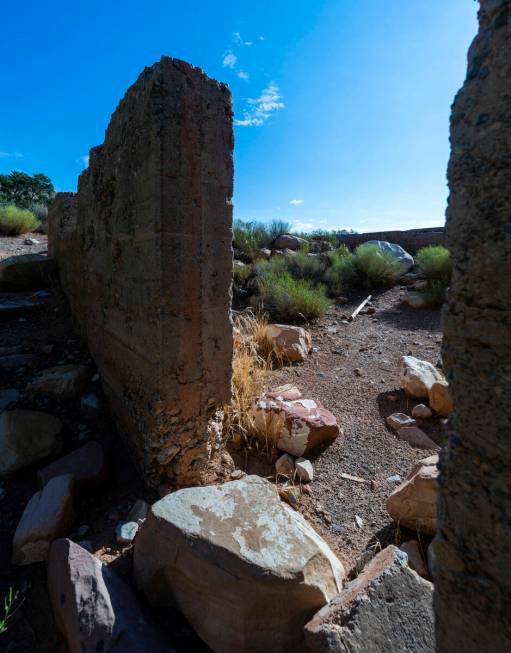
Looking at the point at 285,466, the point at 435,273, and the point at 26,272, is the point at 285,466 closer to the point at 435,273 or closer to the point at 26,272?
the point at 26,272

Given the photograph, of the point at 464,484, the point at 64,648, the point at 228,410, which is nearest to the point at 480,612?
the point at 464,484

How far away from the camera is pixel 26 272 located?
415 centimetres

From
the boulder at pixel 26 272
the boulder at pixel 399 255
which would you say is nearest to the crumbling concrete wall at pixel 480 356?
the boulder at pixel 26 272

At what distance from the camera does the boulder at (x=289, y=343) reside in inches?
171

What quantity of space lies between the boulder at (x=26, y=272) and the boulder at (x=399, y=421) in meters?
3.87

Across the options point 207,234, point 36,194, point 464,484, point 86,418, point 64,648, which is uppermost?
point 36,194

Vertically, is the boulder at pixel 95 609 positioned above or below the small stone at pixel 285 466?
above

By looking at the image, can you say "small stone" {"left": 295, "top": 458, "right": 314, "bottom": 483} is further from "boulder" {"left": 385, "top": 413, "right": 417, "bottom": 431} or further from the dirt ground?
"boulder" {"left": 385, "top": 413, "right": 417, "bottom": 431}

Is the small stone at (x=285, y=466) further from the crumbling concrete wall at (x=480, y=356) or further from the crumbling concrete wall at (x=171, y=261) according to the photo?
the crumbling concrete wall at (x=480, y=356)

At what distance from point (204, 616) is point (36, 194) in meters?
22.5

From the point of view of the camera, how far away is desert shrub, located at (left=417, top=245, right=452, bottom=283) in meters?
6.92

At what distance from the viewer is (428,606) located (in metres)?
1.27

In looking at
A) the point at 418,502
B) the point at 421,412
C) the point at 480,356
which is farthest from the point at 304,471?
the point at 480,356

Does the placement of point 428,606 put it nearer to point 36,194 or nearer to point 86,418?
point 86,418
